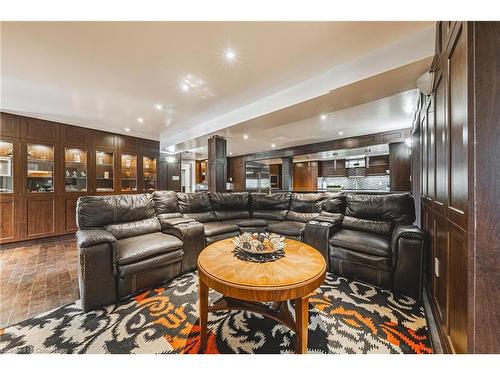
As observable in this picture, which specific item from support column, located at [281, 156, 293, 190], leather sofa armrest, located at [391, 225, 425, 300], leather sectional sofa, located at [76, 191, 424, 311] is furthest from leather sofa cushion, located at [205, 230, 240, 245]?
support column, located at [281, 156, 293, 190]

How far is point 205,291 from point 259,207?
2.83m

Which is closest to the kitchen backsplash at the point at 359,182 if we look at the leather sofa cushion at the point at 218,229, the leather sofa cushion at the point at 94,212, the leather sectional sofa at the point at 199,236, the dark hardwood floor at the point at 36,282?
the leather sectional sofa at the point at 199,236

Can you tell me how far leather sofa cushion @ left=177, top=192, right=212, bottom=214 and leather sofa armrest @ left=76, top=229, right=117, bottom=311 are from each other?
168cm

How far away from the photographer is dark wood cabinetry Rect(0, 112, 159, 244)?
12.5 ft

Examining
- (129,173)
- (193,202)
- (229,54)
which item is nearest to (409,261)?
(229,54)

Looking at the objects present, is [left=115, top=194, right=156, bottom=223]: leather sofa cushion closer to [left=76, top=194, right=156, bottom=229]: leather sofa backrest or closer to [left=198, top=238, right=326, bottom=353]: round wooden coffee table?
[left=76, top=194, right=156, bottom=229]: leather sofa backrest

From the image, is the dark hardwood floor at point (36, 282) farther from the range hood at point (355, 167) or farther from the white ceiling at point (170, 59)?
the range hood at point (355, 167)

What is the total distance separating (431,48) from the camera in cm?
177

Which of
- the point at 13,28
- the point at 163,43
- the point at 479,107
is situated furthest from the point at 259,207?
the point at 13,28

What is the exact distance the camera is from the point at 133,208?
2752mm

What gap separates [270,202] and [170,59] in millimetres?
2936

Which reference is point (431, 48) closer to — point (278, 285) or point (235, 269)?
point (278, 285)

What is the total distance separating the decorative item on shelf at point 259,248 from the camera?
66.4 inches

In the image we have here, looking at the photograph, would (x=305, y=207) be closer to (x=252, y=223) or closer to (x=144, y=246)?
(x=252, y=223)
